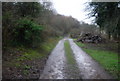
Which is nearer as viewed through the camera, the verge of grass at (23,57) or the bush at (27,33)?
the verge of grass at (23,57)

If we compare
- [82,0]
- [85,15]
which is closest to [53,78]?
[82,0]

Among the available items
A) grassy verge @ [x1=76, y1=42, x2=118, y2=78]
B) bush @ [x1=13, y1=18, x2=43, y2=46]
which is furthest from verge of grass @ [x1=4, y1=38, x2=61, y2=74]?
grassy verge @ [x1=76, y1=42, x2=118, y2=78]

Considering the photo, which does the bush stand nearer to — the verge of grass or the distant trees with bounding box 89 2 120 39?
the verge of grass

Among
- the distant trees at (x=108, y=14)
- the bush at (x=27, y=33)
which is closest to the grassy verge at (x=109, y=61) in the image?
the distant trees at (x=108, y=14)

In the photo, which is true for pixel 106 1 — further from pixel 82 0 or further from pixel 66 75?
→ pixel 66 75

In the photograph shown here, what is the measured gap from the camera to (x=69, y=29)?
54.7m

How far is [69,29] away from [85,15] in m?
40.1

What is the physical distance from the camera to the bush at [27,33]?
9750 mm

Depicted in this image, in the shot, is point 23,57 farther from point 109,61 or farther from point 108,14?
point 108,14

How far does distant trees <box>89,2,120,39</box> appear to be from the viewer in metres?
10.5

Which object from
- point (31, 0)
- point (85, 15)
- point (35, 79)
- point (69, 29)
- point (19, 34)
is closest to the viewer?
point (35, 79)

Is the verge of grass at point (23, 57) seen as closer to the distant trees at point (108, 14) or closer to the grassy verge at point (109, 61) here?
the grassy verge at point (109, 61)

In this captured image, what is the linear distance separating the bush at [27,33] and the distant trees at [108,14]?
6049 millimetres

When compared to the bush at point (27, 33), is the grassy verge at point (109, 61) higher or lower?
lower
